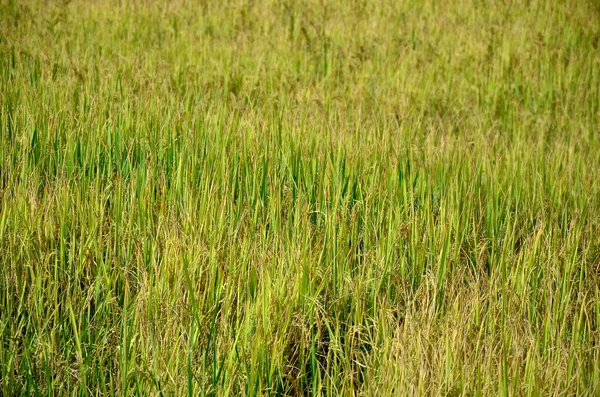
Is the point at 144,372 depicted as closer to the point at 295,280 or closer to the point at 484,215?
the point at 295,280

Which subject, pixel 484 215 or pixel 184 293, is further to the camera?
pixel 484 215

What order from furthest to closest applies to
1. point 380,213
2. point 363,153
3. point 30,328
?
1. point 363,153
2. point 380,213
3. point 30,328

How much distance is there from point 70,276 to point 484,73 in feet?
11.8

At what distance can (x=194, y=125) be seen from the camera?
118 inches

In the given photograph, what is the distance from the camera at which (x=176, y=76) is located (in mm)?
4098

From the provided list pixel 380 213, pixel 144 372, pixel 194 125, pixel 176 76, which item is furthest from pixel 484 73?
pixel 144 372

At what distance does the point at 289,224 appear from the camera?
2246 millimetres

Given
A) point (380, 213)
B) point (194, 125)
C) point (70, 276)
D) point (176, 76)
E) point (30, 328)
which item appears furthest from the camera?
point (176, 76)

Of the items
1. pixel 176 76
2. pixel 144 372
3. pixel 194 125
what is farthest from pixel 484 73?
pixel 144 372

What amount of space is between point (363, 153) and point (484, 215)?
1.79ft

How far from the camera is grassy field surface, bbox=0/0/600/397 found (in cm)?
158

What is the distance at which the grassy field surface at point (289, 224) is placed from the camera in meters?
1.58

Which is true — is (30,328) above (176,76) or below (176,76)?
below

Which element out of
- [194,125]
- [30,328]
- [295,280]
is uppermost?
[194,125]
